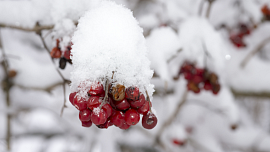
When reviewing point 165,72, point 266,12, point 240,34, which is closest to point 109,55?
point 165,72

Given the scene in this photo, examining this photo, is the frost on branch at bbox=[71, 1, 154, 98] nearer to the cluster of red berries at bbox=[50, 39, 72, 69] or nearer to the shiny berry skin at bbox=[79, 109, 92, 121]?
the shiny berry skin at bbox=[79, 109, 92, 121]

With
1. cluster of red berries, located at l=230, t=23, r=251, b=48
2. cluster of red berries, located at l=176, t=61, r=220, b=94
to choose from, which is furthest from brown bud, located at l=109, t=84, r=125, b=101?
cluster of red berries, located at l=230, t=23, r=251, b=48

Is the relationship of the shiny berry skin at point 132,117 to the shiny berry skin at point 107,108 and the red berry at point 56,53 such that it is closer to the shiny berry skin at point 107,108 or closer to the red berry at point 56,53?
the shiny berry skin at point 107,108

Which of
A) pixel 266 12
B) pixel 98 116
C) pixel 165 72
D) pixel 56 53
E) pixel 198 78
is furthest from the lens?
pixel 266 12

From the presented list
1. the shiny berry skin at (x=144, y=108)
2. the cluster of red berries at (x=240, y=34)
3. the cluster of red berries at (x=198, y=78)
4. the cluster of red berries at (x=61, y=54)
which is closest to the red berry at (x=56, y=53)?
the cluster of red berries at (x=61, y=54)

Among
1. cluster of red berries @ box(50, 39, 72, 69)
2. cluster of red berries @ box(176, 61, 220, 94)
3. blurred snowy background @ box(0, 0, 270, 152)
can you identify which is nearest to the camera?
cluster of red berries @ box(50, 39, 72, 69)

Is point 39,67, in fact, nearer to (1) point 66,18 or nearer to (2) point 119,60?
(1) point 66,18

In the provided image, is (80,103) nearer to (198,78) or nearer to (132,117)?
(132,117)
